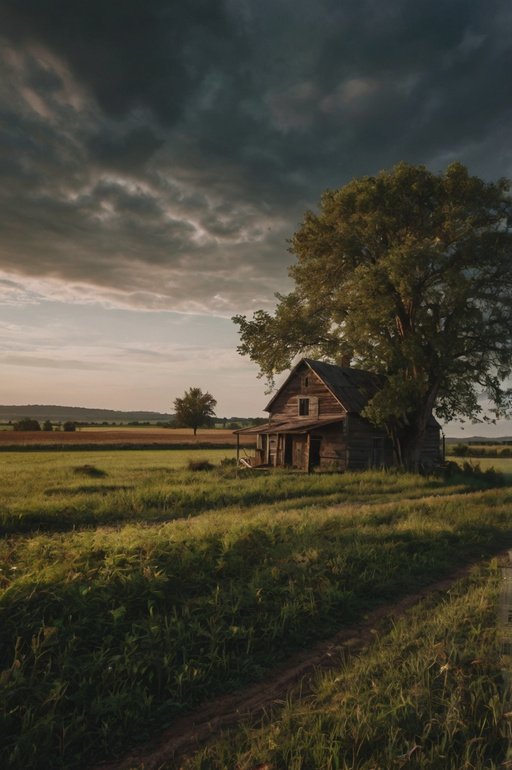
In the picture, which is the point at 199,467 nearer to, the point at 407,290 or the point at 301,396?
the point at 301,396

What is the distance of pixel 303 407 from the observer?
37.5m

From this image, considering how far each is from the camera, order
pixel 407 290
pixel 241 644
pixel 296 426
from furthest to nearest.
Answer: pixel 296 426 → pixel 407 290 → pixel 241 644

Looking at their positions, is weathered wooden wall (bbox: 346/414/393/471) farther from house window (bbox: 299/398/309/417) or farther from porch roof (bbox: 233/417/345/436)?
house window (bbox: 299/398/309/417)

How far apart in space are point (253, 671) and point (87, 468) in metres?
26.4

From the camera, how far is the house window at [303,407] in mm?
37250

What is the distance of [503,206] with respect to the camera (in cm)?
3052

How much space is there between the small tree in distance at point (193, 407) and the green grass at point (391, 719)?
282 feet

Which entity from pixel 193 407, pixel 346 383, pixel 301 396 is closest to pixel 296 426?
pixel 301 396

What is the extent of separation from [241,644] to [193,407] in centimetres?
8571

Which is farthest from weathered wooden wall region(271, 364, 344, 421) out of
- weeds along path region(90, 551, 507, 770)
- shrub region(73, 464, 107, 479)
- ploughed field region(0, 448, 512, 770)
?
weeds along path region(90, 551, 507, 770)

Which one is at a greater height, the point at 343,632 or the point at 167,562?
the point at 167,562

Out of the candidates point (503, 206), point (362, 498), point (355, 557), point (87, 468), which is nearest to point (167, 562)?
point (355, 557)

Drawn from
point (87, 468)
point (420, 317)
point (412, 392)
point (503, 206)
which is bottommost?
point (87, 468)

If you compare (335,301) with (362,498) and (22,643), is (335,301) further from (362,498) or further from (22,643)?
(22,643)
